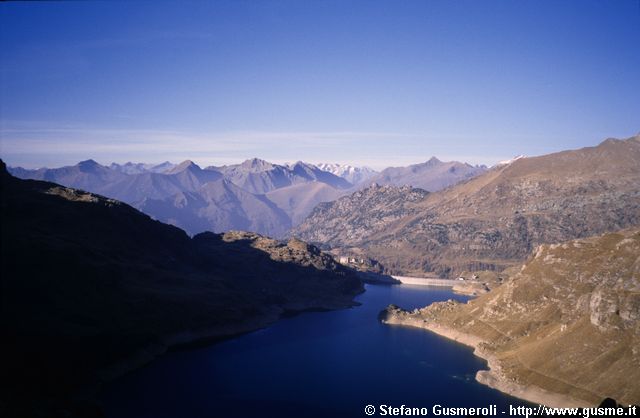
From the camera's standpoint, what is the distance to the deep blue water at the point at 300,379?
346ft

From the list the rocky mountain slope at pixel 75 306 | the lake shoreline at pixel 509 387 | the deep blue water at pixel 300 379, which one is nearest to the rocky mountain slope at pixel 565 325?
the lake shoreline at pixel 509 387

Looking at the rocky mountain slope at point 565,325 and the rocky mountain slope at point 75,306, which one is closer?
the rocky mountain slope at point 75,306

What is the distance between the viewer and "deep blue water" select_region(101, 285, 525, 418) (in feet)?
346

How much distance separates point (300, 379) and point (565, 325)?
66.3 metres

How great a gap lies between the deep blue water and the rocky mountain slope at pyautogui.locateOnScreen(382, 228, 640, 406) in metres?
7.54

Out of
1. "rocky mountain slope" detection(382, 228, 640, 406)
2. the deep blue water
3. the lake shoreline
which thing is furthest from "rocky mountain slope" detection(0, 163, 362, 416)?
"rocky mountain slope" detection(382, 228, 640, 406)

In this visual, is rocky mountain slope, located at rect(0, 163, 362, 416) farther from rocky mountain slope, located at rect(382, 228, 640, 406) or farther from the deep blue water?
rocky mountain slope, located at rect(382, 228, 640, 406)

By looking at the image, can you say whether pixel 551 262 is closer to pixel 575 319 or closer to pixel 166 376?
pixel 575 319

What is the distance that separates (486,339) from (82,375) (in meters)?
107

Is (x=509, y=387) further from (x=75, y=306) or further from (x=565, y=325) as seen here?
(x=75, y=306)

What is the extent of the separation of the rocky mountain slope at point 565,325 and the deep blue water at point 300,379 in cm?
754

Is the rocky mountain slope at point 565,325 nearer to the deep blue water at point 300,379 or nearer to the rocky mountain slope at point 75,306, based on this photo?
the deep blue water at point 300,379

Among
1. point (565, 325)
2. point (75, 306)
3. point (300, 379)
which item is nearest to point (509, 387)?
point (565, 325)

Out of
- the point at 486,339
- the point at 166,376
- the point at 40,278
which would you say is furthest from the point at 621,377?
the point at 40,278
